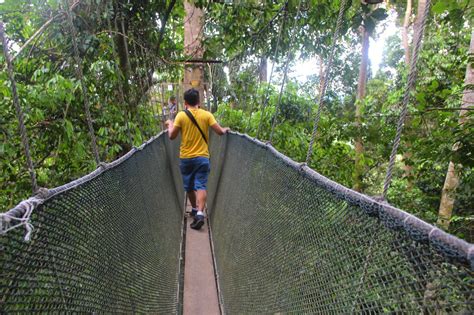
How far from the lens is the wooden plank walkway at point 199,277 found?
206 centimetres

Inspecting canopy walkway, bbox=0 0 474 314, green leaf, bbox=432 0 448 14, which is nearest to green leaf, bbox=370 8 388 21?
green leaf, bbox=432 0 448 14

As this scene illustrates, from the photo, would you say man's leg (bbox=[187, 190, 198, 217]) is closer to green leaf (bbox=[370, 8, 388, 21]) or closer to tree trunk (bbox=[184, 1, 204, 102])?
green leaf (bbox=[370, 8, 388, 21])

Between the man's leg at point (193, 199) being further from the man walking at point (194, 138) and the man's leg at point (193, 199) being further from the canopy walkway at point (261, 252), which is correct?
the canopy walkway at point (261, 252)

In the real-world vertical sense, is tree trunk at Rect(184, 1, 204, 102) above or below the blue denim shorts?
above

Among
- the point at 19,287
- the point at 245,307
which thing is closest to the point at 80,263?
the point at 19,287

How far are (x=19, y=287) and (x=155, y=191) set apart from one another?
4.74ft

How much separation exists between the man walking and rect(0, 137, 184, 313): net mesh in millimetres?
741

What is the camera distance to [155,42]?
11.0 ft

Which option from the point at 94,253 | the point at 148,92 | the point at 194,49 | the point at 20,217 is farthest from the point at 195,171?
the point at 194,49

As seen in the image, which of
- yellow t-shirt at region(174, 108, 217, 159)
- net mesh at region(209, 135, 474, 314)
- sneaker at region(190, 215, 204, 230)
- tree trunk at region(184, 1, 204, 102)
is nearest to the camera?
net mesh at region(209, 135, 474, 314)

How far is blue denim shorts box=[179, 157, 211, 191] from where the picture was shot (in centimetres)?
257

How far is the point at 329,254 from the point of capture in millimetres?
862

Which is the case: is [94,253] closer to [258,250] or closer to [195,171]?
[258,250]

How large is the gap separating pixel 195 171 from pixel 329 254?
1.82 metres
